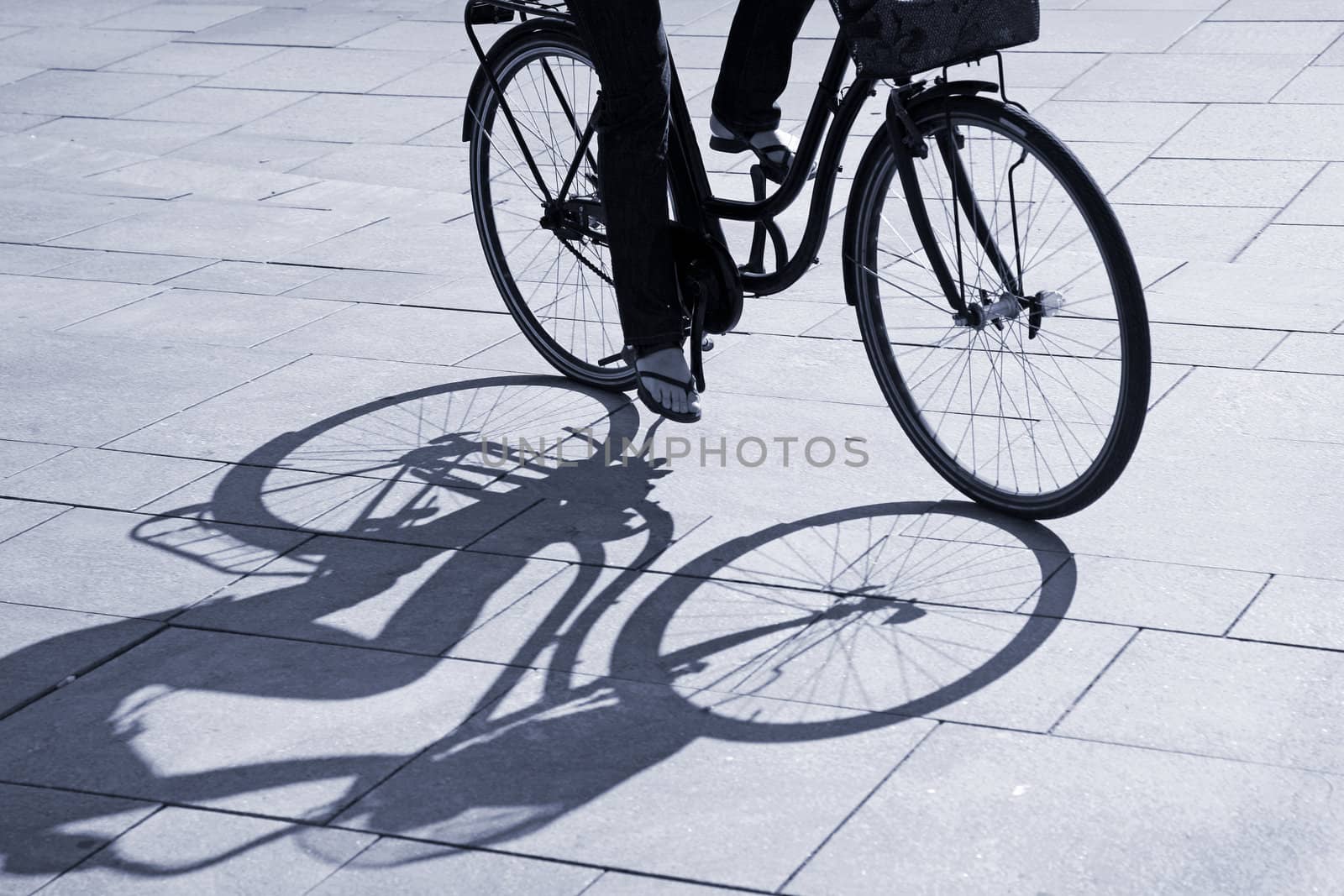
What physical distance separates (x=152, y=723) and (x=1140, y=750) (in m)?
1.89

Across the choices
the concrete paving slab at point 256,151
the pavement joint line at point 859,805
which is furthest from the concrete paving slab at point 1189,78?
the pavement joint line at point 859,805

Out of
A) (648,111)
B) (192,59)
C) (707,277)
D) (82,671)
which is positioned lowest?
(82,671)

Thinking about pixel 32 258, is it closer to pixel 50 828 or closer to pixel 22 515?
pixel 22 515

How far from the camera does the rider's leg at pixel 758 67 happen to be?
4.26m

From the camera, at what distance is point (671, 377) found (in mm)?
4340

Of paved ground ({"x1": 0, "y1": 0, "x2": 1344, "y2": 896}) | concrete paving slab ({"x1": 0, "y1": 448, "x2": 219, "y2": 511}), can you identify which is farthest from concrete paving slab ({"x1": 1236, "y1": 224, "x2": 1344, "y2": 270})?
concrete paving slab ({"x1": 0, "y1": 448, "x2": 219, "y2": 511})

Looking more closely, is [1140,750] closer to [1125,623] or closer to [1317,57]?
[1125,623]

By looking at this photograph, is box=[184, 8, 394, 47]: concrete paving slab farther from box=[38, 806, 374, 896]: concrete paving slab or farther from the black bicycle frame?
box=[38, 806, 374, 896]: concrete paving slab

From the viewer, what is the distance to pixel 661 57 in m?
4.11

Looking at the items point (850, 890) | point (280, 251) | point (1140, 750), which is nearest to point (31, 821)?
point (850, 890)

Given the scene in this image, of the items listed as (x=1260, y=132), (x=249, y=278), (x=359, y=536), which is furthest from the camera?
(x=1260, y=132)

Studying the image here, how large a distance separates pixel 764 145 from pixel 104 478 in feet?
6.40

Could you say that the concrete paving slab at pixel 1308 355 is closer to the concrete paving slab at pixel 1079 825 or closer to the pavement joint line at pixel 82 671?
the concrete paving slab at pixel 1079 825

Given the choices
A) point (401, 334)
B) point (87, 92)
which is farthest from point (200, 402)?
point (87, 92)
